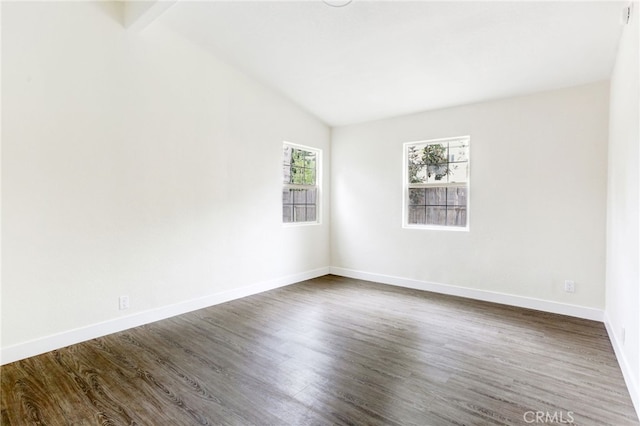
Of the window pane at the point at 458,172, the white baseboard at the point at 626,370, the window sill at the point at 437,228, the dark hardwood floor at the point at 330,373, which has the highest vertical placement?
the window pane at the point at 458,172

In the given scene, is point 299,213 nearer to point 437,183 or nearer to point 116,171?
point 437,183

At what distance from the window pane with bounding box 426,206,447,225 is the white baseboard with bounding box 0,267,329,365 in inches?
92.1

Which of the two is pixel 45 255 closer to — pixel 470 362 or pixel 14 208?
pixel 14 208

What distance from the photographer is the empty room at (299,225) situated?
2.15 metres

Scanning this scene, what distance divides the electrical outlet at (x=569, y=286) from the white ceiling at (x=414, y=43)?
213cm

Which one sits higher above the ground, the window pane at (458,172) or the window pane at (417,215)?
the window pane at (458,172)

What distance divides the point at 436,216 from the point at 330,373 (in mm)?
2977

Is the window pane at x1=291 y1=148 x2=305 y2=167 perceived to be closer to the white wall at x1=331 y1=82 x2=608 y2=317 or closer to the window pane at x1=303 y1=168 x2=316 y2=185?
the window pane at x1=303 y1=168 x2=316 y2=185

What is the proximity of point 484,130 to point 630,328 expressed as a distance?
8.61ft

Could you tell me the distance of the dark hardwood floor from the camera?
188cm

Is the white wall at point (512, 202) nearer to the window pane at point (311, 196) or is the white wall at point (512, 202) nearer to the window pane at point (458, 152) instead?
the window pane at point (458, 152)

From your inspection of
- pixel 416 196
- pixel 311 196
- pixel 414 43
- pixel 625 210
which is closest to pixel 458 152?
pixel 416 196

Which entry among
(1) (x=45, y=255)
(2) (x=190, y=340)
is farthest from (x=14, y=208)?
(2) (x=190, y=340)

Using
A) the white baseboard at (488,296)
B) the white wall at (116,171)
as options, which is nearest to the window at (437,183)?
the white baseboard at (488,296)
